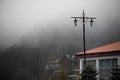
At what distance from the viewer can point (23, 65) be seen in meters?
53.6

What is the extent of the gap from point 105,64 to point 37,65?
107ft

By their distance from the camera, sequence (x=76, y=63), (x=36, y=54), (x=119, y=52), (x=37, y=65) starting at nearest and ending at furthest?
(x=119, y=52), (x=76, y=63), (x=37, y=65), (x=36, y=54)

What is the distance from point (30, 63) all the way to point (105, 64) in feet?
112

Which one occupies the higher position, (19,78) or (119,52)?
(119,52)

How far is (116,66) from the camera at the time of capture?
2003 centimetres

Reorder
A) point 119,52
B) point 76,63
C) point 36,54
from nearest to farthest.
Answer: point 119,52 → point 76,63 → point 36,54

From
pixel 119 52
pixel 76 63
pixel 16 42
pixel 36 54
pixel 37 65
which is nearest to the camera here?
pixel 119 52

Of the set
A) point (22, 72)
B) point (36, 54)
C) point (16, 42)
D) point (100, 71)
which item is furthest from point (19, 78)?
point (100, 71)

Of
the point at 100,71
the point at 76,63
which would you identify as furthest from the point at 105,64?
the point at 76,63

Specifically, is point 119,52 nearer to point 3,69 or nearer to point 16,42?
point 3,69

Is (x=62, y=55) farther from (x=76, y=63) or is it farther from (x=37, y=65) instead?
(x=76, y=63)

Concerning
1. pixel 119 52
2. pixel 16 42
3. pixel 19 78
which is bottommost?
pixel 19 78

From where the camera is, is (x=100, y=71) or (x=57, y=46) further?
(x=57, y=46)

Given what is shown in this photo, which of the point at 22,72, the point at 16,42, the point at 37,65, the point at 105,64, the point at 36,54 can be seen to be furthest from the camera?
the point at 16,42
